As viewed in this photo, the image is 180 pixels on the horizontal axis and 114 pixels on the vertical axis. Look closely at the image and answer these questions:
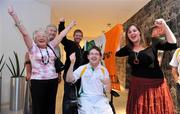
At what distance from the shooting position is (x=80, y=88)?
247 centimetres

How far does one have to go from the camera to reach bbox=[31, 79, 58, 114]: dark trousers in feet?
Answer: 7.86

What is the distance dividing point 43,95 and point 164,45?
1.35 metres

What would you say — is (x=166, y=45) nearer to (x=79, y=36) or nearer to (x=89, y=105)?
(x=89, y=105)

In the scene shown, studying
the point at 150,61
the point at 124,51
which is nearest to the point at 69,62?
the point at 124,51

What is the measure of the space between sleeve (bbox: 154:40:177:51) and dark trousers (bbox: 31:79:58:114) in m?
1.14

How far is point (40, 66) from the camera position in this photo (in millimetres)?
2346

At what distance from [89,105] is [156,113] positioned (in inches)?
25.7

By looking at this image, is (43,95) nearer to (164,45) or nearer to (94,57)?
(94,57)

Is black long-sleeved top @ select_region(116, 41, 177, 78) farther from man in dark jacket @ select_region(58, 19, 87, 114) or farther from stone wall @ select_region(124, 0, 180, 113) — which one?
man in dark jacket @ select_region(58, 19, 87, 114)

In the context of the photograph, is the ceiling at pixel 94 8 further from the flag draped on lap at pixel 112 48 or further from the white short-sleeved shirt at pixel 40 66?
the white short-sleeved shirt at pixel 40 66

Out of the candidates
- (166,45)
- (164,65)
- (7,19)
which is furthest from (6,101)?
(166,45)

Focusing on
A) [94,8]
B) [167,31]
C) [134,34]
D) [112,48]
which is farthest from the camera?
[94,8]

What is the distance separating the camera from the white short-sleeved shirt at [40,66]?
2.34 meters

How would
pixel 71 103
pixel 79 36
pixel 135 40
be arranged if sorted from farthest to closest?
pixel 79 36 → pixel 71 103 → pixel 135 40
